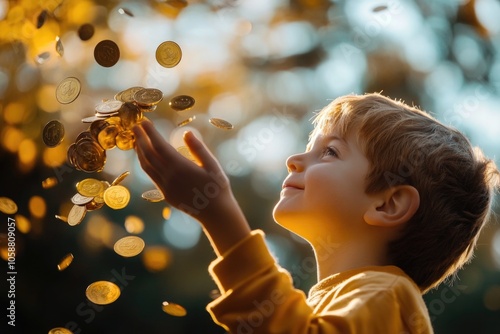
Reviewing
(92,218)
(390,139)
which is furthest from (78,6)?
(390,139)

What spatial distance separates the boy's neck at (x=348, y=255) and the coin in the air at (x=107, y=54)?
45.7 inches

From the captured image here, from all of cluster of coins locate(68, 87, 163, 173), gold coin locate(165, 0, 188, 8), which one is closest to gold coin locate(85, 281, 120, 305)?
cluster of coins locate(68, 87, 163, 173)

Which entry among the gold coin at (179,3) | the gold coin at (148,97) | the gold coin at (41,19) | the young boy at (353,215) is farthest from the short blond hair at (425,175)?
the gold coin at (41,19)

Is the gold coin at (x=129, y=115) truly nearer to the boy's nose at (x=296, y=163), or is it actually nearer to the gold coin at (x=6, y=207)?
the boy's nose at (x=296, y=163)

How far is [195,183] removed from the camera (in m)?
1.33

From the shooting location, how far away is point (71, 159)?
2016mm

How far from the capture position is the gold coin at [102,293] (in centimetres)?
230

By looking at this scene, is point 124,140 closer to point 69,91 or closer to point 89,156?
point 89,156

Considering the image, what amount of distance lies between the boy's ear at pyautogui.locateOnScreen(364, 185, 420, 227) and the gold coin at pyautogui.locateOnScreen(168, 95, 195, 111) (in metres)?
0.81

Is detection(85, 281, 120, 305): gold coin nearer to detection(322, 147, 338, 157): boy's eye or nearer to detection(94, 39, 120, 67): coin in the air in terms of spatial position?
detection(94, 39, 120, 67): coin in the air

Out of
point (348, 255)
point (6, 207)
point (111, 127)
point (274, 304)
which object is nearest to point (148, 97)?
point (111, 127)

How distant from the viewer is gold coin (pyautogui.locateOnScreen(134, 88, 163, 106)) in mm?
1948

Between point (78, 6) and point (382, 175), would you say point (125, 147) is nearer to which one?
point (382, 175)

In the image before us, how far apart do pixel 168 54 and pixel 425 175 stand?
3.90ft
